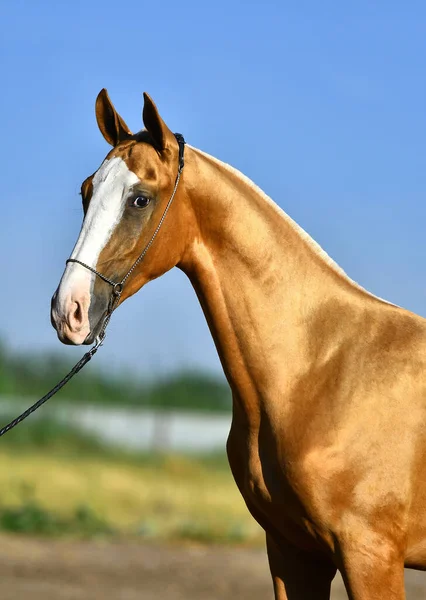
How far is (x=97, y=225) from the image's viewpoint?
10.7 ft

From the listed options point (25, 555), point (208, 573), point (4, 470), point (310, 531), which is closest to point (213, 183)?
point (310, 531)

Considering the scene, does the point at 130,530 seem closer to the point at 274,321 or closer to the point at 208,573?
the point at 208,573

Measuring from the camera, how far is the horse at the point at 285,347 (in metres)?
3.23

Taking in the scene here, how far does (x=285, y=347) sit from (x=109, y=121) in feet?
4.07

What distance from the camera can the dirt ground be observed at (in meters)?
7.25

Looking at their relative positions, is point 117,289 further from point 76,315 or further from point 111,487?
point 111,487

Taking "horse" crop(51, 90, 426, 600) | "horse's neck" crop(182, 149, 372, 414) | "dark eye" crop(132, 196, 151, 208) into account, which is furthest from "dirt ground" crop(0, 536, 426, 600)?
"dark eye" crop(132, 196, 151, 208)

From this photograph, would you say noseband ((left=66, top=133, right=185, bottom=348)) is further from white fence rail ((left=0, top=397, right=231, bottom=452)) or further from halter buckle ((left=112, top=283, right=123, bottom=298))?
white fence rail ((left=0, top=397, right=231, bottom=452))

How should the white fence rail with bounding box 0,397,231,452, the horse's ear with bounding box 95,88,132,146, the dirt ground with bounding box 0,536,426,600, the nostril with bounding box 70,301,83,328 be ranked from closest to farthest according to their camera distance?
the nostril with bounding box 70,301,83,328, the horse's ear with bounding box 95,88,132,146, the dirt ground with bounding box 0,536,426,600, the white fence rail with bounding box 0,397,231,452

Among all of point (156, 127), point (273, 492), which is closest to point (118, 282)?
point (156, 127)

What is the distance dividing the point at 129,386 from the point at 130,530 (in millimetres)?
1986

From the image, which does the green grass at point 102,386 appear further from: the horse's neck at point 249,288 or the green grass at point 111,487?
the horse's neck at point 249,288

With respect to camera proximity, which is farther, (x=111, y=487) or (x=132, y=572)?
(x=111, y=487)

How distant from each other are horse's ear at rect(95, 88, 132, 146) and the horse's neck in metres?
0.40
